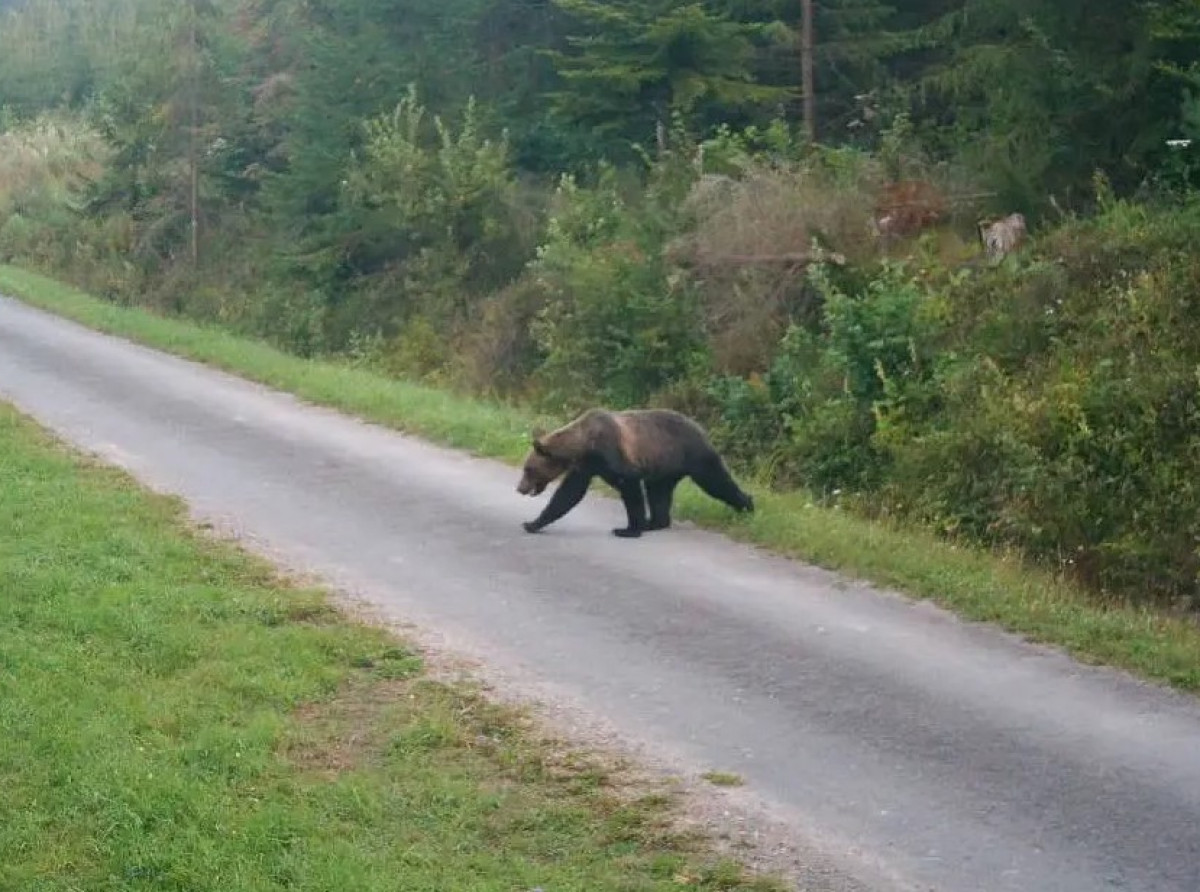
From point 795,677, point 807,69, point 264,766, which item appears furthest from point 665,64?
point 264,766

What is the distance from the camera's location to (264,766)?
7324mm

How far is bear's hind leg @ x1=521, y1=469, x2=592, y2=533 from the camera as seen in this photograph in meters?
12.3

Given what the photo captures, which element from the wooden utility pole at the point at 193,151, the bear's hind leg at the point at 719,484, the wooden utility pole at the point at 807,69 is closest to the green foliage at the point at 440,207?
the wooden utility pole at the point at 807,69

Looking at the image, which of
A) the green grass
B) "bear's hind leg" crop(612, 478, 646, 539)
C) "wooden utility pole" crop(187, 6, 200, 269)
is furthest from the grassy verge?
"wooden utility pole" crop(187, 6, 200, 269)

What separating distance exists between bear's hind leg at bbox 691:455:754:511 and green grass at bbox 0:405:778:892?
3377mm

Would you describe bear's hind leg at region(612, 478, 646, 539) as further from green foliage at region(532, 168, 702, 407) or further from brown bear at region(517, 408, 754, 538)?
green foliage at region(532, 168, 702, 407)

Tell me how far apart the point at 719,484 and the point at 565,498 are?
1202 millimetres

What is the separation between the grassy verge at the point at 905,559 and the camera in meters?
9.30

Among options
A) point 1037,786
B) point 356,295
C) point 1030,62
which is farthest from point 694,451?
point 356,295

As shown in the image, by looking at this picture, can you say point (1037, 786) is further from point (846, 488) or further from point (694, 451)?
point (846, 488)

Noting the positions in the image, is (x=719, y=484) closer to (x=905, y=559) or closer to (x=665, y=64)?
(x=905, y=559)

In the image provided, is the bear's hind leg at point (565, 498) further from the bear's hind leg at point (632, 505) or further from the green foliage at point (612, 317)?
the green foliage at point (612, 317)

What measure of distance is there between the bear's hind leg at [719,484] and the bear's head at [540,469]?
1.01 metres

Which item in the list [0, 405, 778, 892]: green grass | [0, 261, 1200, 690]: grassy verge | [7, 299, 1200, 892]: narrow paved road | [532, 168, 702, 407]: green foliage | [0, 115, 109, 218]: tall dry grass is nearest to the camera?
[0, 405, 778, 892]: green grass
